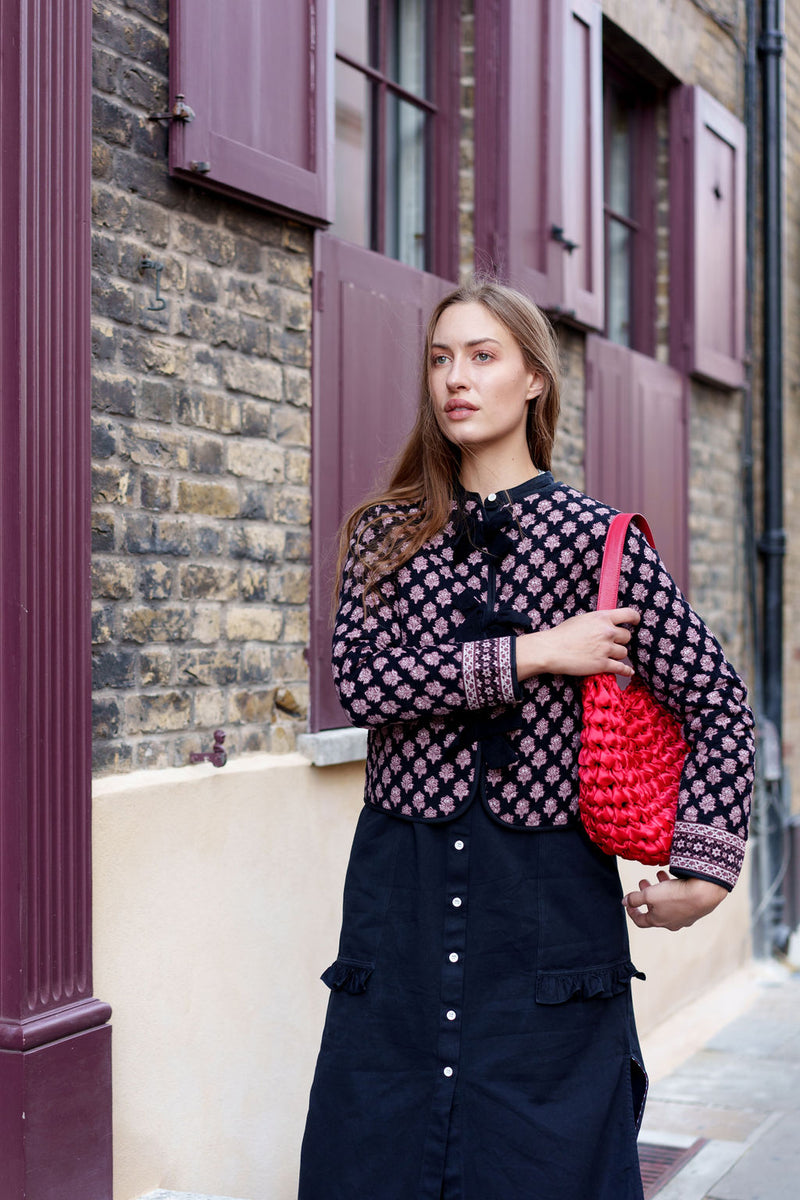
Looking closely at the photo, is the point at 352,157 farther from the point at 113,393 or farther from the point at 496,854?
the point at 496,854

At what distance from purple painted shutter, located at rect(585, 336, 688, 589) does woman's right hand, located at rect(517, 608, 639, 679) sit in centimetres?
353

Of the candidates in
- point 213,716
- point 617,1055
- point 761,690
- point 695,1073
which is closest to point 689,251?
point 761,690

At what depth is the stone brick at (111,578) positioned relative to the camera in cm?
317

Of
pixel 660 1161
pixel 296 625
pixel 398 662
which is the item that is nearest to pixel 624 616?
pixel 398 662

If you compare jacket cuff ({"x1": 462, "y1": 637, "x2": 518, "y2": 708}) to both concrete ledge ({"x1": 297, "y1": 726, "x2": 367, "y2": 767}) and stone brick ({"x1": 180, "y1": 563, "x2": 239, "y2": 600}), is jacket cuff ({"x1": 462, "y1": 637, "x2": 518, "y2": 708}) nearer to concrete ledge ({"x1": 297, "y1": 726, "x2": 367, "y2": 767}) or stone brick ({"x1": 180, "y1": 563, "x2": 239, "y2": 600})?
stone brick ({"x1": 180, "y1": 563, "x2": 239, "y2": 600})

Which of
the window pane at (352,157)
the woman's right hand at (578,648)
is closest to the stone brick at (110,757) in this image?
the woman's right hand at (578,648)

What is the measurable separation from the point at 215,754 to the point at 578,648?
57.6 inches

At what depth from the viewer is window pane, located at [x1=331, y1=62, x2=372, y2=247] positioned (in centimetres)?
466

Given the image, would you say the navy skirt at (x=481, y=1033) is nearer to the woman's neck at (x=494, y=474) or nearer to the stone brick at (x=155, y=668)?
the woman's neck at (x=494, y=474)

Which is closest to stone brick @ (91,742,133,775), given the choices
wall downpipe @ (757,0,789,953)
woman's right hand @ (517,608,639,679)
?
woman's right hand @ (517,608,639,679)

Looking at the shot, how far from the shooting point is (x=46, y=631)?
9.53 feet

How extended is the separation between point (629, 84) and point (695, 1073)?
4.40 meters

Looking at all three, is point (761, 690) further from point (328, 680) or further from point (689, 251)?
point (328, 680)

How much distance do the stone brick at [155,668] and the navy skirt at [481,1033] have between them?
3.49ft
